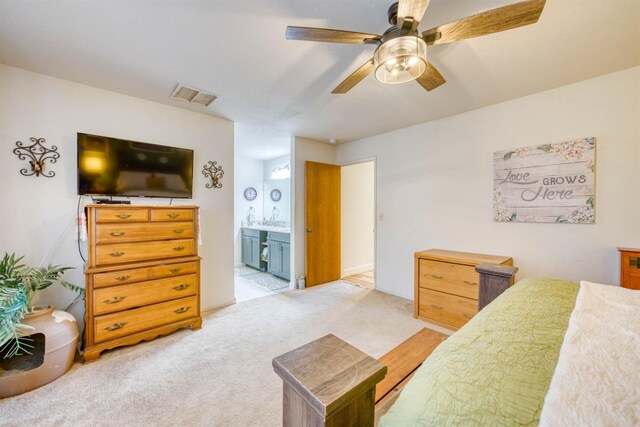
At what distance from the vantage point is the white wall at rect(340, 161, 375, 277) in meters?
4.93

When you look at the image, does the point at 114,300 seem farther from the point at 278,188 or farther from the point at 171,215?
the point at 278,188

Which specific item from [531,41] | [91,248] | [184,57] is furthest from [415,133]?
[91,248]

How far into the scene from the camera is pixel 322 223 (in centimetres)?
439

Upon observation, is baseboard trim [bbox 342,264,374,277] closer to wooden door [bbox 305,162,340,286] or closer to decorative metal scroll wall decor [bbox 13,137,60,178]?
wooden door [bbox 305,162,340,286]

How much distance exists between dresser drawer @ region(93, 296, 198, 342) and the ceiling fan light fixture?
2.71 m

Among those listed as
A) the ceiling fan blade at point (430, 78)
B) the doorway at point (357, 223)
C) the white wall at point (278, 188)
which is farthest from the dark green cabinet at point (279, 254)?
the ceiling fan blade at point (430, 78)

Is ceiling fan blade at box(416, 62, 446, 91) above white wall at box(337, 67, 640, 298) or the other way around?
above

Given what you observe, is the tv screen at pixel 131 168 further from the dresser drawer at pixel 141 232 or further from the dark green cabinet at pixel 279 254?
the dark green cabinet at pixel 279 254

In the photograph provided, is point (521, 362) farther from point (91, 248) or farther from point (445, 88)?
point (91, 248)

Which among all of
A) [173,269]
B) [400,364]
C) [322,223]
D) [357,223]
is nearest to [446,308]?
[400,364]

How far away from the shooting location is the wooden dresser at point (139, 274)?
2127mm

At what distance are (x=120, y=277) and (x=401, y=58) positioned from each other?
2.77 metres

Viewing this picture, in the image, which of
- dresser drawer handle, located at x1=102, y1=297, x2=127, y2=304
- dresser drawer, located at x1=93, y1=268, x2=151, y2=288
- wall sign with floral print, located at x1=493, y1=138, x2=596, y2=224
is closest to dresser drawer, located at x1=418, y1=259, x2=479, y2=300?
wall sign with floral print, located at x1=493, y1=138, x2=596, y2=224

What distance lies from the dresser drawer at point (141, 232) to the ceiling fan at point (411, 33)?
2089 millimetres
